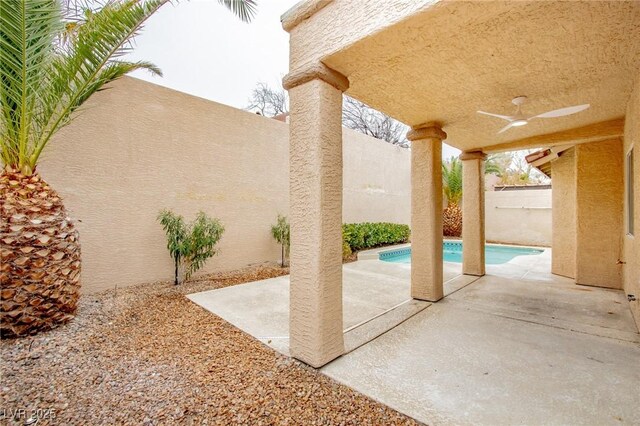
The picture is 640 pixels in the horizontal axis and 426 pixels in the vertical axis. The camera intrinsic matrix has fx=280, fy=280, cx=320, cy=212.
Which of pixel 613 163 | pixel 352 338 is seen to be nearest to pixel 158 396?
pixel 352 338

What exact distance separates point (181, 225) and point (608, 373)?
Result: 723 cm

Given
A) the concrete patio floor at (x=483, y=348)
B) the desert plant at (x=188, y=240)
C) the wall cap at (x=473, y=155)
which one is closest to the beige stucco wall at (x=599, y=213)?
the concrete patio floor at (x=483, y=348)

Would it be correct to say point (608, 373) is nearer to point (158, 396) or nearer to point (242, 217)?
point (158, 396)

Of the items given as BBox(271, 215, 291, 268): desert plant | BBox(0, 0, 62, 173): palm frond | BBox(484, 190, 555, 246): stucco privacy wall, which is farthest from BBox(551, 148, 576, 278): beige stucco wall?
BBox(0, 0, 62, 173): palm frond

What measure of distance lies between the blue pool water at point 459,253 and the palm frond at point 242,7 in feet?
27.4

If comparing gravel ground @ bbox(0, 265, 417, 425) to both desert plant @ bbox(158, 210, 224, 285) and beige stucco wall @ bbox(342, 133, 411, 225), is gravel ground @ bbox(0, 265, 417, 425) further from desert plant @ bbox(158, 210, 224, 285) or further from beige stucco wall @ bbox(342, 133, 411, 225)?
beige stucco wall @ bbox(342, 133, 411, 225)

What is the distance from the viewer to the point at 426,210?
5.23 m

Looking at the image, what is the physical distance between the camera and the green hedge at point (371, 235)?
34.8ft

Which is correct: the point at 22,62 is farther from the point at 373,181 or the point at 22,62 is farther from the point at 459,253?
the point at 459,253

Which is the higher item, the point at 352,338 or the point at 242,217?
the point at 242,217

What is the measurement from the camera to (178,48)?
10.5 m

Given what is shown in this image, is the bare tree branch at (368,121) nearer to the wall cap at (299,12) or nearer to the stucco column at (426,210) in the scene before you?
the stucco column at (426,210)

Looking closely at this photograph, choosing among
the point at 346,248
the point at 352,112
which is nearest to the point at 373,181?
the point at 346,248

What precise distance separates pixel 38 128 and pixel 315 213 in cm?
448
